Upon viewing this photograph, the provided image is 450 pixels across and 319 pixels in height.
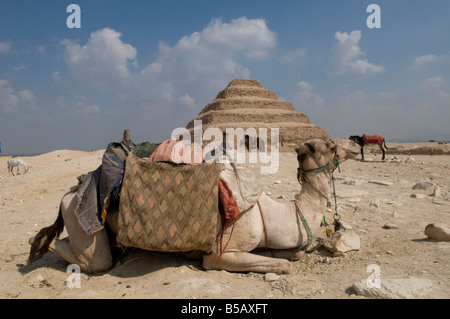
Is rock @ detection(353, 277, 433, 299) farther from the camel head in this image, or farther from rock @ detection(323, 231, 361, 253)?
the camel head

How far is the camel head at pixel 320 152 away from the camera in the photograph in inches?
116

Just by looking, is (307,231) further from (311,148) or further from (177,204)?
(177,204)

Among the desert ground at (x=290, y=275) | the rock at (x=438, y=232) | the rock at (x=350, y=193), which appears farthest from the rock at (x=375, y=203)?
the rock at (x=438, y=232)

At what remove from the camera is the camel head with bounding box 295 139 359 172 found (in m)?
2.95

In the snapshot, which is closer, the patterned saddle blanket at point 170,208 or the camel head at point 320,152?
the patterned saddle blanket at point 170,208

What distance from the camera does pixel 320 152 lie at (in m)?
2.95

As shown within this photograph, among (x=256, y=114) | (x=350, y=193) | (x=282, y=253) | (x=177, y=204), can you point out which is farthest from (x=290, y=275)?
(x=256, y=114)

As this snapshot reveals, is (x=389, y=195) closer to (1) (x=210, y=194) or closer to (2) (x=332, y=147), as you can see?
(2) (x=332, y=147)

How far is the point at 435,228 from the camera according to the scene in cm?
309

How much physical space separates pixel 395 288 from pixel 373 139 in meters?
18.8

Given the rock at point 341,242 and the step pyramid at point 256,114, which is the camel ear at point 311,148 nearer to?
the rock at point 341,242

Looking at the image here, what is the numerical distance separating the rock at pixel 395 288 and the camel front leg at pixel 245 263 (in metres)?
0.70

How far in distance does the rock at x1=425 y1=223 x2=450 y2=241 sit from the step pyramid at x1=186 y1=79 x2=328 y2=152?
2938 centimetres
